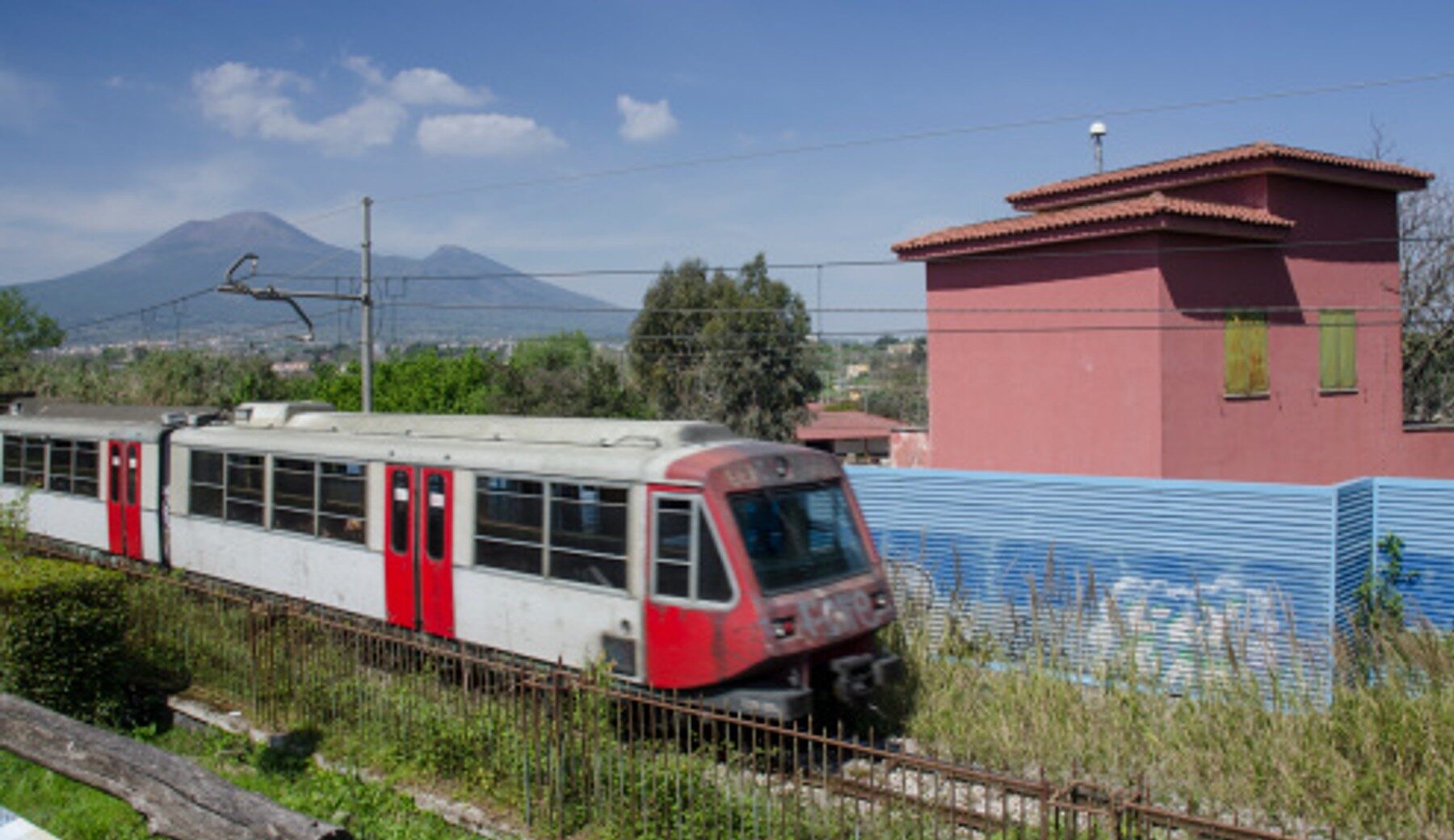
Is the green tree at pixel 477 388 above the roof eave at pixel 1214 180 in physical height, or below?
→ below

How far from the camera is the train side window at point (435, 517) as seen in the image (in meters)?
11.3

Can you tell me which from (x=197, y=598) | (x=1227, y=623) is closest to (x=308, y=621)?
(x=197, y=598)

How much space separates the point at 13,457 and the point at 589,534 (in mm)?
14517

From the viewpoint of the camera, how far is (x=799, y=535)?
945cm

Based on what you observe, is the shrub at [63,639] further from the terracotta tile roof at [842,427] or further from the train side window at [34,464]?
the terracotta tile roof at [842,427]

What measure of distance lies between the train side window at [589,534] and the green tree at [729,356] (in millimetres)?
34203

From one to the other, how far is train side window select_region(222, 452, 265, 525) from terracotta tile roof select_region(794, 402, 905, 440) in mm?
37943

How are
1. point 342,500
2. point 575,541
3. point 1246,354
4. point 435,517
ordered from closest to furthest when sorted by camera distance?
point 575,541
point 435,517
point 342,500
point 1246,354

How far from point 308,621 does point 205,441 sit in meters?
6.31

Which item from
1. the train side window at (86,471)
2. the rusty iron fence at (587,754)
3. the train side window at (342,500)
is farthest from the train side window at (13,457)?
the rusty iron fence at (587,754)

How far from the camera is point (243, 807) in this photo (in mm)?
5609

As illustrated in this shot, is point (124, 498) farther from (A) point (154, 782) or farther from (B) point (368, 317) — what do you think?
(A) point (154, 782)

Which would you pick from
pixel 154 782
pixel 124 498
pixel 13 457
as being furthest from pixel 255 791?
pixel 13 457

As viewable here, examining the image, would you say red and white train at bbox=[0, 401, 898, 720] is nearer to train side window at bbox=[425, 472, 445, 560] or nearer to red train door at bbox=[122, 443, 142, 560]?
train side window at bbox=[425, 472, 445, 560]
